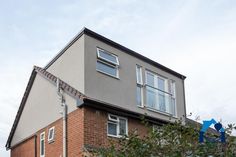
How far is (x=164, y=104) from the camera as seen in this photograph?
17922 mm

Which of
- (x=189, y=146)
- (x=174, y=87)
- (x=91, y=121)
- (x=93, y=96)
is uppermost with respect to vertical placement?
(x=174, y=87)

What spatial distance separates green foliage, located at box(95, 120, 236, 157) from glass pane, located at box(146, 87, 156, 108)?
7.11 metres

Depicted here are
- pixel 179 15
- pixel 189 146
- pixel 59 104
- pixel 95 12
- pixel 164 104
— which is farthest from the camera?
pixel 164 104

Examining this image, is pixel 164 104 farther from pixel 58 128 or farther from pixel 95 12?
pixel 95 12

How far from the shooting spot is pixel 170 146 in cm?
947

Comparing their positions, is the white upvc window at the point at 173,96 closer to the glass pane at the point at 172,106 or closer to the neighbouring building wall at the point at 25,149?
the glass pane at the point at 172,106

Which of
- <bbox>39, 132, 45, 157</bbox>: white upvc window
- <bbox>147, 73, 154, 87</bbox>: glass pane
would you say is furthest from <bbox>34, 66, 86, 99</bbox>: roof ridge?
<bbox>147, 73, 154, 87</bbox>: glass pane

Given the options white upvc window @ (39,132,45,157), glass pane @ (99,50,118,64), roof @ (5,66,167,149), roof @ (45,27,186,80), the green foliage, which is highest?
roof @ (45,27,186,80)

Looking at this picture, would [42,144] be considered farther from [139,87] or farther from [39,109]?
[139,87]

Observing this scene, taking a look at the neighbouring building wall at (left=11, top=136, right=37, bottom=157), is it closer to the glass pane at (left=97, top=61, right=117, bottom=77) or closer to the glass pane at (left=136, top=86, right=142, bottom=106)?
the glass pane at (left=97, top=61, right=117, bottom=77)

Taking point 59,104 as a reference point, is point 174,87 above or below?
above

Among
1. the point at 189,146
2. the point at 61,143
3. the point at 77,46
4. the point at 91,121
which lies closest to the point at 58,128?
the point at 61,143

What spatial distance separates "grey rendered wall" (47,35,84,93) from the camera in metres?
14.8

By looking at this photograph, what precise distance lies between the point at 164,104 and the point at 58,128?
4.94m
